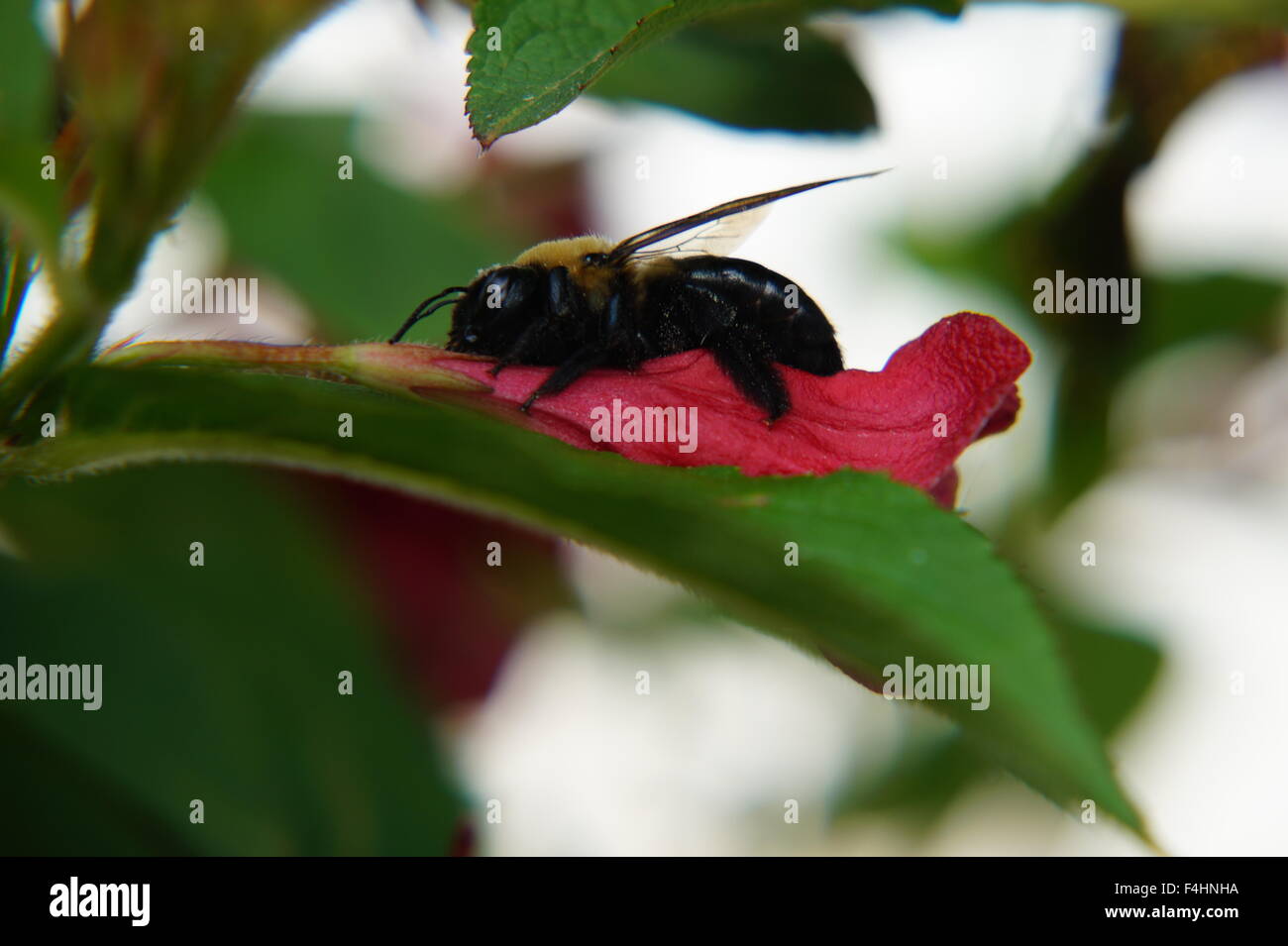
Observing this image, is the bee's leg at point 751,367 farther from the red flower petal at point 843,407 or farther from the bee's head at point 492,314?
the bee's head at point 492,314

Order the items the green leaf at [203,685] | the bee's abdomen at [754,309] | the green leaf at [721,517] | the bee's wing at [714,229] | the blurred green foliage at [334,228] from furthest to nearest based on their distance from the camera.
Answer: the blurred green foliage at [334,228] → the green leaf at [203,685] → the bee's abdomen at [754,309] → the bee's wing at [714,229] → the green leaf at [721,517]

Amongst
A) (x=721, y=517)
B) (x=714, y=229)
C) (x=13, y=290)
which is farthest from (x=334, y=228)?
(x=721, y=517)

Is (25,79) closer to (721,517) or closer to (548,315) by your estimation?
(548,315)

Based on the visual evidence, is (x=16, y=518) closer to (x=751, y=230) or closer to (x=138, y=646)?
(x=138, y=646)

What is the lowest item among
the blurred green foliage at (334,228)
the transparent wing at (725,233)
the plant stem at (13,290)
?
the plant stem at (13,290)

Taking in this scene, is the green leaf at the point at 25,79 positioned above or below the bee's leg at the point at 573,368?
above

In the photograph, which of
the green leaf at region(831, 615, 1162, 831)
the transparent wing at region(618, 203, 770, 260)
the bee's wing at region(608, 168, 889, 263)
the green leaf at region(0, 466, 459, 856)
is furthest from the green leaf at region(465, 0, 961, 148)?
the green leaf at region(831, 615, 1162, 831)

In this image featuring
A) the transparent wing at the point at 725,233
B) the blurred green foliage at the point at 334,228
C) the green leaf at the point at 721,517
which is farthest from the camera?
the blurred green foliage at the point at 334,228

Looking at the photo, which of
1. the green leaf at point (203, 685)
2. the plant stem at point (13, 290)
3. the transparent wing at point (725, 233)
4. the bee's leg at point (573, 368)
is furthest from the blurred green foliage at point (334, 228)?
the plant stem at point (13, 290)
